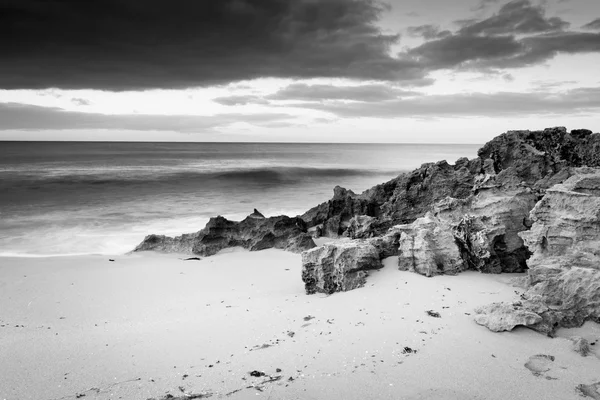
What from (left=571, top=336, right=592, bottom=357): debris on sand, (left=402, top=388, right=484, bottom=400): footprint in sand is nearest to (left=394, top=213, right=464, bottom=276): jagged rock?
(left=571, top=336, right=592, bottom=357): debris on sand

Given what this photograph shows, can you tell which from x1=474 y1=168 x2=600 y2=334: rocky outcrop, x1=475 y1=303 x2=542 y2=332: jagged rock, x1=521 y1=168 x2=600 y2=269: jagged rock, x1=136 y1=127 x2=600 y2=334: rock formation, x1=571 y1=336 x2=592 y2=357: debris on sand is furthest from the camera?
x1=521 y1=168 x2=600 y2=269: jagged rock

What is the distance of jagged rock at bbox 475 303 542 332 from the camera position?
4980 millimetres

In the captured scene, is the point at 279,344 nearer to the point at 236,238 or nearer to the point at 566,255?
the point at 566,255

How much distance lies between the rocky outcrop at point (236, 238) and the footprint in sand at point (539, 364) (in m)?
6.91

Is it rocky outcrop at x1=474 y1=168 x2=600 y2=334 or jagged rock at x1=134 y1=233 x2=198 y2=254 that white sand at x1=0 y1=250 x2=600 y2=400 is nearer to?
rocky outcrop at x1=474 y1=168 x2=600 y2=334

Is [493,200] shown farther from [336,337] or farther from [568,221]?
[336,337]

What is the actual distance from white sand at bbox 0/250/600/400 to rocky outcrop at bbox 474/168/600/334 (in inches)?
12.3

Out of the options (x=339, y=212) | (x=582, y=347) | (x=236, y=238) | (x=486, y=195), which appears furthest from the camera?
(x=339, y=212)

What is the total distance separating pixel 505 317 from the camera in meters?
5.11

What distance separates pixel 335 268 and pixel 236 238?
5.14 m

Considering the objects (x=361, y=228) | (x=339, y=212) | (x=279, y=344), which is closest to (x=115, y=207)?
(x=339, y=212)

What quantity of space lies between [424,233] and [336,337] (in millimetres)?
2987

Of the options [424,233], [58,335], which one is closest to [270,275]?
[424,233]

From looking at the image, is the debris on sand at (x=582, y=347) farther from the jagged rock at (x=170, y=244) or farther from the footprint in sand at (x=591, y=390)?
the jagged rock at (x=170, y=244)
